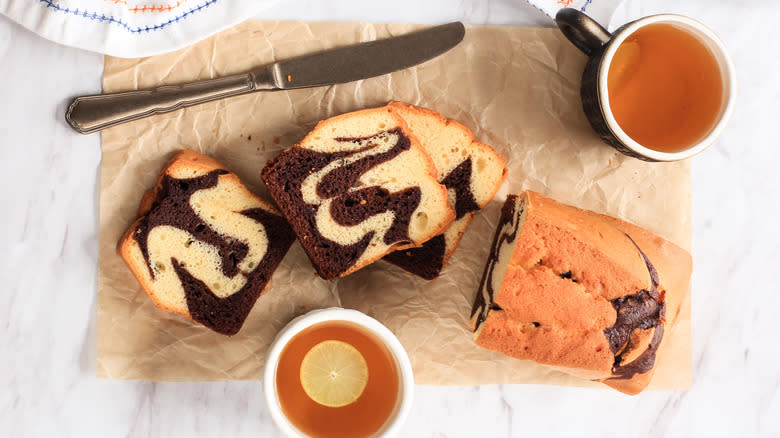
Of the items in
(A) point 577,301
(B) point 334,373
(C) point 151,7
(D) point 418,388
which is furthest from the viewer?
(D) point 418,388

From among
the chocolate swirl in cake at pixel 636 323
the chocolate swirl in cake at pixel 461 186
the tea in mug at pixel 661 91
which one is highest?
the tea in mug at pixel 661 91

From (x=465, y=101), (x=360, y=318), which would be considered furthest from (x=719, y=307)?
(x=360, y=318)

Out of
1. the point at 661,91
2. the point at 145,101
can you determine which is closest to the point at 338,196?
the point at 145,101

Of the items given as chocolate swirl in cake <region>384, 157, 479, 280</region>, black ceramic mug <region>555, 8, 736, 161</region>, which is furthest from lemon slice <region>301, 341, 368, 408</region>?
black ceramic mug <region>555, 8, 736, 161</region>

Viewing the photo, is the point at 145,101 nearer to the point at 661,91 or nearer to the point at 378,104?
the point at 378,104

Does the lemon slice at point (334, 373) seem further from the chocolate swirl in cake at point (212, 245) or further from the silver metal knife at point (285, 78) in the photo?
the silver metal knife at point (285, 78)

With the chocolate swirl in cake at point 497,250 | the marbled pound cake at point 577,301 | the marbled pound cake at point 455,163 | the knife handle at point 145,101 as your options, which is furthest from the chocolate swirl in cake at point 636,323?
the knife handle at point 145,101
